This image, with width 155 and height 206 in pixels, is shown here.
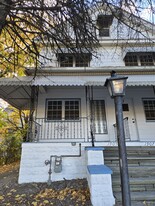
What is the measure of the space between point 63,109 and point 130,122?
372 centimetres

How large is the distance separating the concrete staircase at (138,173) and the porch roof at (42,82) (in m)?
2.84

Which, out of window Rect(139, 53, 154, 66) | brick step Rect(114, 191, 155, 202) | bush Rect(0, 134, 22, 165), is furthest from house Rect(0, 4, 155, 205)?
bush Rect(0, 134, 22, 165)

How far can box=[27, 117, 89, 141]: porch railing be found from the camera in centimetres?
788

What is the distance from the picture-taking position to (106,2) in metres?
3.07

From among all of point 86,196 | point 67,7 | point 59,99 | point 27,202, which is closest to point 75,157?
point 86,196

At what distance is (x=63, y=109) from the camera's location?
8.48m

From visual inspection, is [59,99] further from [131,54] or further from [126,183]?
[126,183]

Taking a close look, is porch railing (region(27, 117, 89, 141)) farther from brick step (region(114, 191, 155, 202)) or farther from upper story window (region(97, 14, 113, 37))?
upper story window (region(97, 14, 113, 37))

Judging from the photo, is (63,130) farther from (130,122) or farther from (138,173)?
(138,173)

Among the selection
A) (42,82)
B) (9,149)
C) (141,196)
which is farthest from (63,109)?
(141,196)

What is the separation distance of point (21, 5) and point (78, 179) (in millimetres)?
5542

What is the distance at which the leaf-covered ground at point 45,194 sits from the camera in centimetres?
382

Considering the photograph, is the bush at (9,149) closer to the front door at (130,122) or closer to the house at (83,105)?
the house at (83,105)

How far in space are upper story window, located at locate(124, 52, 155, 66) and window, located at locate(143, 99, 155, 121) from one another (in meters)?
2.56
